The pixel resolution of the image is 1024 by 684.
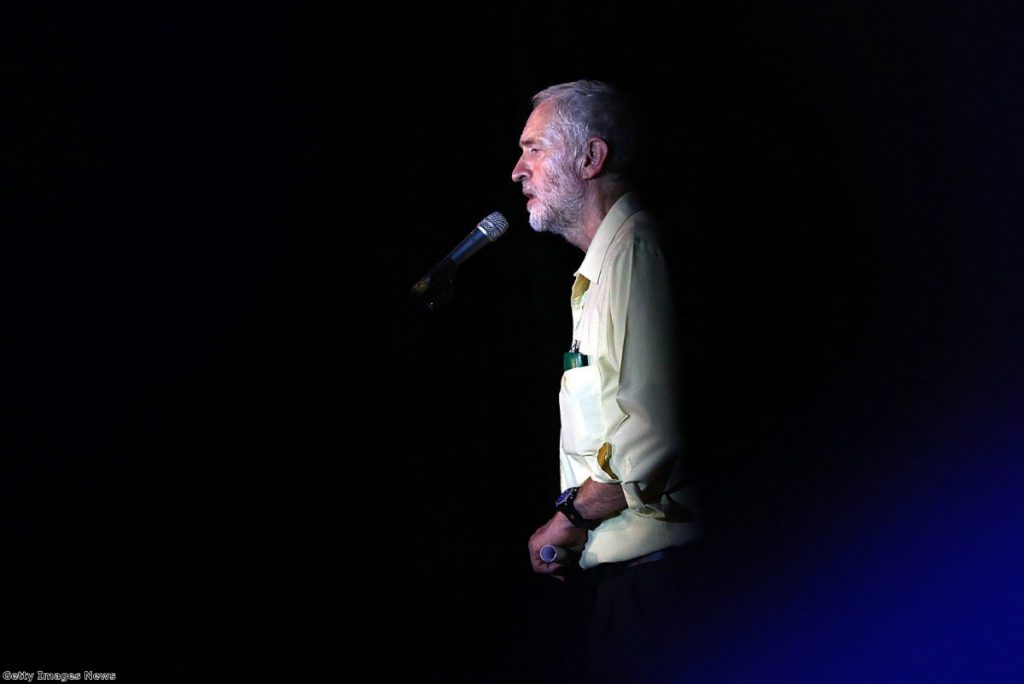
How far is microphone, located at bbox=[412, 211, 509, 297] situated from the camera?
149 cm

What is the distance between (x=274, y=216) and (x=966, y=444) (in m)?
1.47

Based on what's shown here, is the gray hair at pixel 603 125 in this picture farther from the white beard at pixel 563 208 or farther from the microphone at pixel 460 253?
the microphone at pixel 460 253

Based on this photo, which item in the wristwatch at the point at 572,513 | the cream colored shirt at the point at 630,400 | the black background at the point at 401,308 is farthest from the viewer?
the wristwatch at the point at 572,513

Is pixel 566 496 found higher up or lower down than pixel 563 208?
lower down

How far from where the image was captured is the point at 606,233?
1497 millimetres

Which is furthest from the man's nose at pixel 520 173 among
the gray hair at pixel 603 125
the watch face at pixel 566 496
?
the watch face at pixel 566 496

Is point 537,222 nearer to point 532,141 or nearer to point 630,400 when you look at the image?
point 532,141

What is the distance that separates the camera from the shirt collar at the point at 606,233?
148 cm

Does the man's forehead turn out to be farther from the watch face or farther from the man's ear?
the watch face

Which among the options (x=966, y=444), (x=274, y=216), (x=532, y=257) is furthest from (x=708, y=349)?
(x=274, y=216)

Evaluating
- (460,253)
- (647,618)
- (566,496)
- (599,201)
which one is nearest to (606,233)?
(599,201)

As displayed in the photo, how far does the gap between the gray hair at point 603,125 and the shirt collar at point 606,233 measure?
0.33ft

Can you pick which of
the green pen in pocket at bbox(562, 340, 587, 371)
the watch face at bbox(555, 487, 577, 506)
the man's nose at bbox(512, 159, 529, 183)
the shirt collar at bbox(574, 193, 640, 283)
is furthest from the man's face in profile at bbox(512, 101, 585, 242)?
the watch face at bbox(555, 487, 577, 506)

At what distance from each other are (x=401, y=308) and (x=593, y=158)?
2.02 feet
